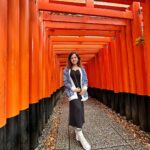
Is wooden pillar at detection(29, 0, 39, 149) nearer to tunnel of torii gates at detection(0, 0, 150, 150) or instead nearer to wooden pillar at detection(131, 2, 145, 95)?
tunnel of torii gates at detection(0, 0, 150, 150)

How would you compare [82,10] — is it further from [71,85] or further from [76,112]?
[76,112]

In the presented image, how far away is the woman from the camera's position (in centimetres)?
371

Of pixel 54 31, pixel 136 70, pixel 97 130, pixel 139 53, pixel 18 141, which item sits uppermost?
pixel 54 31

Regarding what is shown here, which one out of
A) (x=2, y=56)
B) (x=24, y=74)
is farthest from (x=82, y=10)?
(x=2, y=56)

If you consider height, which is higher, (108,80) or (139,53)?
(139,53)

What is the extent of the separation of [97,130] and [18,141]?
2.36 metres

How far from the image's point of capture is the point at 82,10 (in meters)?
4.91

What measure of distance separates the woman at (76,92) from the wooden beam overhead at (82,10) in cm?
143

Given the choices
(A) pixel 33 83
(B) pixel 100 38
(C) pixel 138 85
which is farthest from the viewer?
(B) pixel 100 38

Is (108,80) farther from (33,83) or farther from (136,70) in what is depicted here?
(33,83)

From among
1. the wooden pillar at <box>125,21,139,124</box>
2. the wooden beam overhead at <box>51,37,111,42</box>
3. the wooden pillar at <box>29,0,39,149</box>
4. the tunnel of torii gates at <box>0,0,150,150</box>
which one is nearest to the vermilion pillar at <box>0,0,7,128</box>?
the tunnel of torii gates at <box>0,0,150,150</box>

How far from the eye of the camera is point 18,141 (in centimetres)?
287

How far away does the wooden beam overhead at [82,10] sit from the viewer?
4723 mm

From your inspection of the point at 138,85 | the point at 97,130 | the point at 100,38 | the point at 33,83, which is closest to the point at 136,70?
the point at 138,85
